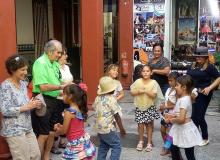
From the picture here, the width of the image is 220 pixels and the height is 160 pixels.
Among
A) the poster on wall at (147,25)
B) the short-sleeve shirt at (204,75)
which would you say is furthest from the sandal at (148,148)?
the poster on wall at (147,25)

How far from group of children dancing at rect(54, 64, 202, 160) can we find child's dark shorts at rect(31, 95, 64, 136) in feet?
1.99

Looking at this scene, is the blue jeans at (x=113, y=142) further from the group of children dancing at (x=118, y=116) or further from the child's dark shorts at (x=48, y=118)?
the child's dark shorts at (x=48, y=118)

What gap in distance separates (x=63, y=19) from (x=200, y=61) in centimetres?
737

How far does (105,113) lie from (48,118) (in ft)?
2.76

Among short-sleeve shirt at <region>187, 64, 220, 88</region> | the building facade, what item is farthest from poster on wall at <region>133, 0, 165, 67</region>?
short-sleeve shirt at <region>187, 64, 220, 88</region>

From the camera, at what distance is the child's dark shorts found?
209 inches

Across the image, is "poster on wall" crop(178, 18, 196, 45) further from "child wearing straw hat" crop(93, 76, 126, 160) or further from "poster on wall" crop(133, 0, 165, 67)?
"child wearing straw hat" crop(93, 76, 126, 160)

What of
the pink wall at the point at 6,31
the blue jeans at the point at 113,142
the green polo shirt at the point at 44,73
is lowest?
the blue jeans at the point at 113,142

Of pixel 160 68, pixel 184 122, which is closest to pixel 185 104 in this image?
pixel 184 122

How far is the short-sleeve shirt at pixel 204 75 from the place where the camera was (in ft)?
20.8

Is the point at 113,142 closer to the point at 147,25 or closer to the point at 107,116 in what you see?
the point at 107,116

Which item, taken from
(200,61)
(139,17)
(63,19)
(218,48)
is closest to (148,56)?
(139,17)

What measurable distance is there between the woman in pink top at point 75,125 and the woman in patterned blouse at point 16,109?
466mm

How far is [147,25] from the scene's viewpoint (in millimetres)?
11438
